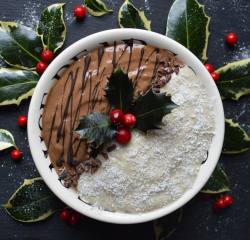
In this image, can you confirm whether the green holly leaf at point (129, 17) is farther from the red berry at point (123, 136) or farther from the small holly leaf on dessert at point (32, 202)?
the small holly leaf on dessert at point (32, 202)

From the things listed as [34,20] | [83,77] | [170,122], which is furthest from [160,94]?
[34,20]

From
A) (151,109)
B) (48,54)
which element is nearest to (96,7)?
(48,54)

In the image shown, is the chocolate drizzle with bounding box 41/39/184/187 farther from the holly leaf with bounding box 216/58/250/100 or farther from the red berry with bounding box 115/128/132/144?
the holly leaf with bounding box 216/58/250/100

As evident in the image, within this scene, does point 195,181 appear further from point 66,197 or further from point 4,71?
point 4,71

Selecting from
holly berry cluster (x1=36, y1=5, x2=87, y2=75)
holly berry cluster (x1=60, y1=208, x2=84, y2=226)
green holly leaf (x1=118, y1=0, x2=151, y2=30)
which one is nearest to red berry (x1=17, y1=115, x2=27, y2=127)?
holly berry cluster (x1=36, y1=5, x2=87, y2=75)

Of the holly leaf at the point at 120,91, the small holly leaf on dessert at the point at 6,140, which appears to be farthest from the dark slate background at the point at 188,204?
the holly leaf at the point at 120,91

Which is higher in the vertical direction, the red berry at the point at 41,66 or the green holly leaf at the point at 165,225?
the red berry at the point at 41,66
